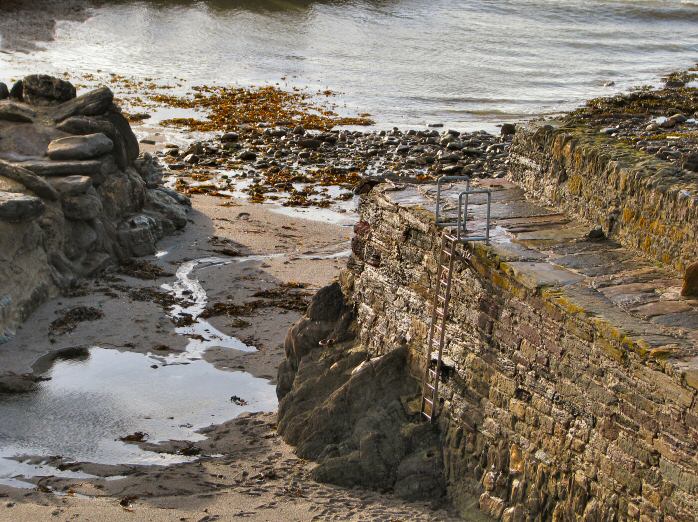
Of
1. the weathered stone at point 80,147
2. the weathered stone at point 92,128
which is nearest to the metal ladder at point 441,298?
the weathered stone at point 80,147

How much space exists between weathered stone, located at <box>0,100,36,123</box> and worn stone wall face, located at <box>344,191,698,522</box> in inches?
382

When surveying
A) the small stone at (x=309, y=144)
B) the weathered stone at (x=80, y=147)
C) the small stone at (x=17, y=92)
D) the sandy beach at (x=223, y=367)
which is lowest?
the sandy beach at (x=223, y=367)

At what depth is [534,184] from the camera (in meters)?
11.3

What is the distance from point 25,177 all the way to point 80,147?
1681 mm

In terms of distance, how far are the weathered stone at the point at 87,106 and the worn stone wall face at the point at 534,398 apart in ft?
31.3

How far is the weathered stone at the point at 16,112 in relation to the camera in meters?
18.5

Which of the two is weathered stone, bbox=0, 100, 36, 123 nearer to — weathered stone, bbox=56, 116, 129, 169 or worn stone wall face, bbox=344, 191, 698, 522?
weathered stone, bbox=56, 116, 129, 169

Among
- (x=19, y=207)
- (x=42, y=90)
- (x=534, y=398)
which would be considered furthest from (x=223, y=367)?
(x=42, y=90)

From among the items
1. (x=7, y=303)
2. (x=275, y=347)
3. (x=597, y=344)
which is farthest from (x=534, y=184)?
(x=7, y=303)

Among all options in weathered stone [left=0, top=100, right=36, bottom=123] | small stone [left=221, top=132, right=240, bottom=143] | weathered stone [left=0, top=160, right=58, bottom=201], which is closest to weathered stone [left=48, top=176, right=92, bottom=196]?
weathered stone [left=0, top=160, right=58, bottom=201]

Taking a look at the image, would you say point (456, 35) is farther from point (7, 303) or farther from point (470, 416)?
point (470, 416)

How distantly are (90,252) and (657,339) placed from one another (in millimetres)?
11612

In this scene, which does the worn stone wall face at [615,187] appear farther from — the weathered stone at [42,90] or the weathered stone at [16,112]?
the weathered stone at [42,90]

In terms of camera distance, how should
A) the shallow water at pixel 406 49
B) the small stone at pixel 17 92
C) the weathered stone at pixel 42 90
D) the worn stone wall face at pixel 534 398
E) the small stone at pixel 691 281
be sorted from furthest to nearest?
1. the shallow water at pixel 406 49
2. the small stone at pixel 17 92
3. the weathered stone at pixel 42 90
4. the small stone at pixel 691 281
5. the worn stone wall face at pixel 534 398
